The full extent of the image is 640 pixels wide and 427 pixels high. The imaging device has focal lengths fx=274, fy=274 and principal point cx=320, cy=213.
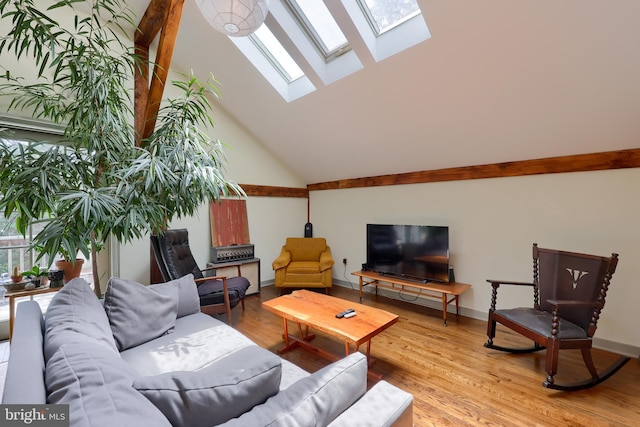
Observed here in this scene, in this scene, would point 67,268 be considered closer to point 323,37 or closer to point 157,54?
point 157,54

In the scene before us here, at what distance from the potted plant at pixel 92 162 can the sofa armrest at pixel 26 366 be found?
1.61 feet

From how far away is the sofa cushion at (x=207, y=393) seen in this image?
824mm

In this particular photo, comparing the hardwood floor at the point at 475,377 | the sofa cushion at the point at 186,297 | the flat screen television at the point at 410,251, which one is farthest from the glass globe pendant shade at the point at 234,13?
the flat screen television at the point at 410,251

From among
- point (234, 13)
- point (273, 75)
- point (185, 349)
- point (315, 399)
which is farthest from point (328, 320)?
point (273, 75)

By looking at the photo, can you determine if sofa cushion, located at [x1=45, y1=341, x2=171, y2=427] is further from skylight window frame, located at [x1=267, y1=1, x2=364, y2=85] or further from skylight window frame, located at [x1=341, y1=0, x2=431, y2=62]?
skylight window frame, located at [x1=267, y1=1, x2=364, y2=85]

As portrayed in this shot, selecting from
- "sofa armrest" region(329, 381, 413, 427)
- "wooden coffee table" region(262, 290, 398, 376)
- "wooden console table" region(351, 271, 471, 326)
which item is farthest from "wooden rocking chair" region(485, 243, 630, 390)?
"sofa armrest" region(329, 381, 413, 427)

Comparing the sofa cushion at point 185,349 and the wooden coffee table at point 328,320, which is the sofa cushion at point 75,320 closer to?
the sofa cushion at point 185,349

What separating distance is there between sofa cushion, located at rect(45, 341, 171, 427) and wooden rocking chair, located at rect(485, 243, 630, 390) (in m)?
2.61

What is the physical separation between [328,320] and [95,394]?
1.76 metres

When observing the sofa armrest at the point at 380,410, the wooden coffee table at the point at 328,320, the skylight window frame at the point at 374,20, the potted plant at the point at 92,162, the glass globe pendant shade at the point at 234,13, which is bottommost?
the wooden coffee table at the point at 328,320

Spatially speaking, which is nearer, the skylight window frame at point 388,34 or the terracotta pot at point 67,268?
the skylight window frame at point 388,34

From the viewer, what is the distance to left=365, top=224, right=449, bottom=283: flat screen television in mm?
3533

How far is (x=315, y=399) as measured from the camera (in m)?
0.90

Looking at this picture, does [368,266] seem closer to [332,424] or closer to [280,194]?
[280,194]
